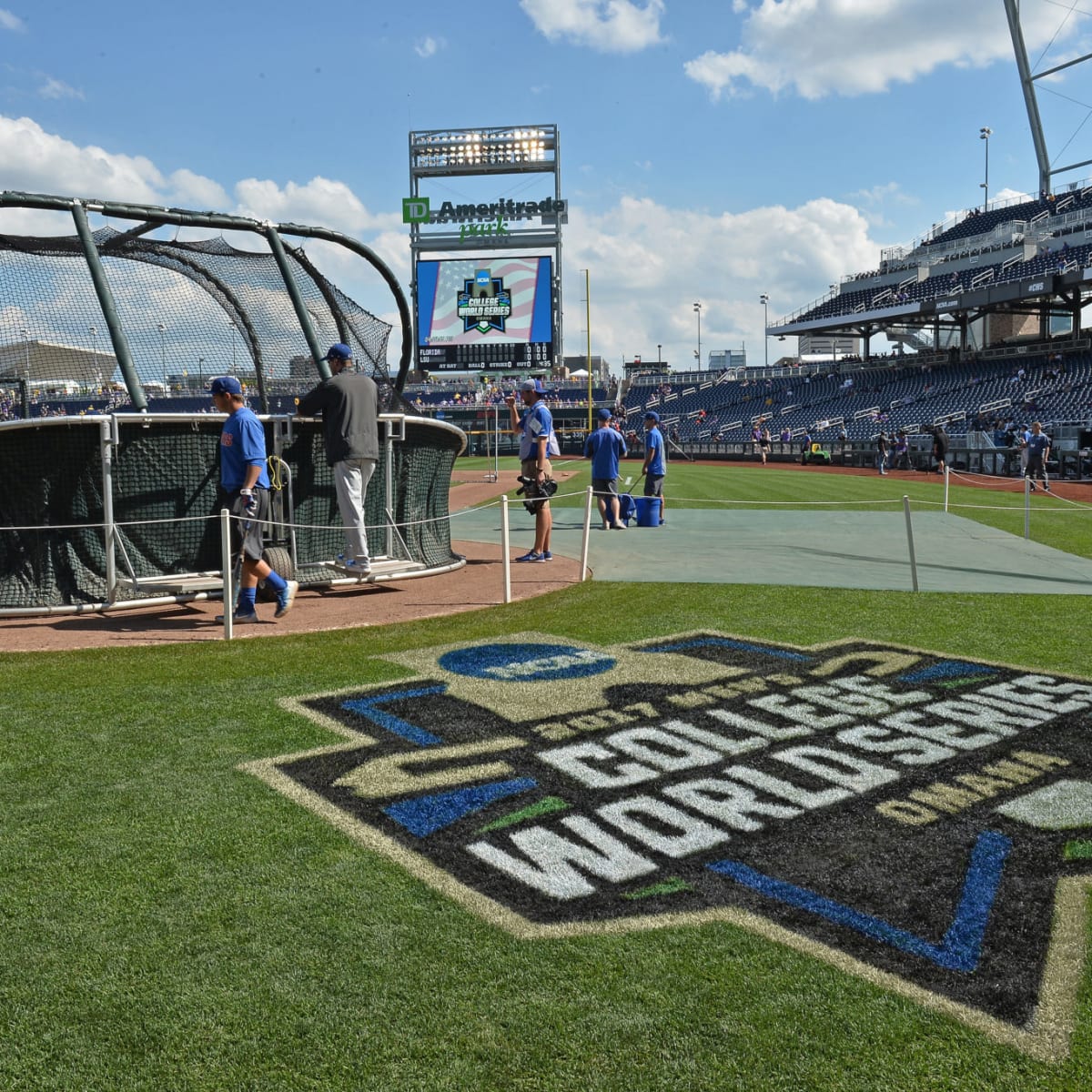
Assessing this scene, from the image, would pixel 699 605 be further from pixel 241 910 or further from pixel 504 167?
pixel 504 167

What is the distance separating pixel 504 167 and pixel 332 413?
56.2 m

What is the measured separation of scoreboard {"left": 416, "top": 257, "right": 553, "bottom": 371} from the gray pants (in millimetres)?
41746

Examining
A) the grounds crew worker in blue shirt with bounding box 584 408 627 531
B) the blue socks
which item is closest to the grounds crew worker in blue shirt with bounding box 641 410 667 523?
the grounds crew worker in blue shirt with bounding box 584 408 627 531

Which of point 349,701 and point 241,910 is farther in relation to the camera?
point 349,701

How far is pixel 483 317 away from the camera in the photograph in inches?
1989

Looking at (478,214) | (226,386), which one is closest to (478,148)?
(478,214)

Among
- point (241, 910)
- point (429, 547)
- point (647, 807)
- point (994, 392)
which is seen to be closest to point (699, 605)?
point (429, 547)

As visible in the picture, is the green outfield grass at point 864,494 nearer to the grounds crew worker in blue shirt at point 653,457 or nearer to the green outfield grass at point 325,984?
the grounds crew worker in blue shirt at point 653,457

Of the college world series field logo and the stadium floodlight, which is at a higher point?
the stadium floodlight

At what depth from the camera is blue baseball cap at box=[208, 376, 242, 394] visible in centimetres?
781

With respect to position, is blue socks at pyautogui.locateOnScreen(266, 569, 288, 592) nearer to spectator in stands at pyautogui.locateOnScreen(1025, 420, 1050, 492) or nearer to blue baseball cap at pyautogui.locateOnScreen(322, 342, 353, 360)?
blue baseball cap at pyautogui.locateOnScreen(322, 342, 353, 360)

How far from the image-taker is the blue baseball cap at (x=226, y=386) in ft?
25.6

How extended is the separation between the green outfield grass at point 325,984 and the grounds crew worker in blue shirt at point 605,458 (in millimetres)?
9859

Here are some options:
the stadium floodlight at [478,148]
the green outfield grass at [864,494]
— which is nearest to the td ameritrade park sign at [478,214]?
the stadium floodlight at [478,148]
